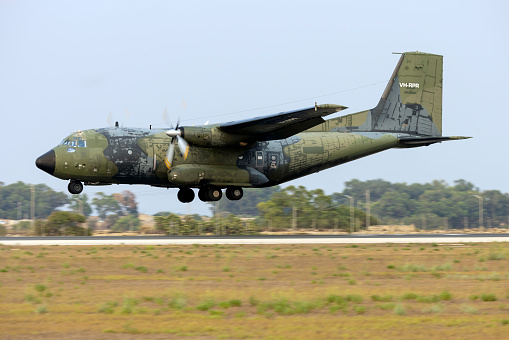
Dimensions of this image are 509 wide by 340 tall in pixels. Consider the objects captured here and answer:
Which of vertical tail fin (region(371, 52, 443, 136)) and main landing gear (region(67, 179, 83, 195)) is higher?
vertical tail fin (region(371, 52, 443, 136))

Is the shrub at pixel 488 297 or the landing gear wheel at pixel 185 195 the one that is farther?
the landing gear wheel at pixel 185 195

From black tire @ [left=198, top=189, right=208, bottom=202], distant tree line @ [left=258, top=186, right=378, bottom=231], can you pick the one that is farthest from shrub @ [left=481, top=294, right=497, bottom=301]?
distant tree line @ [left=258, top=186, right=378, bottom=231]

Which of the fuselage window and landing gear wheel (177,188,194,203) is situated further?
landing gear wheel (177,188,194,203)

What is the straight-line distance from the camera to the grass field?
12930 mm

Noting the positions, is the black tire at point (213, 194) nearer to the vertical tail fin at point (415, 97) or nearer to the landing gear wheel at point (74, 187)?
the landing gear wheel at point (74, 187)

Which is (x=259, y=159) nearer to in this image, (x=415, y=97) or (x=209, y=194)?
(x=209, y=194)

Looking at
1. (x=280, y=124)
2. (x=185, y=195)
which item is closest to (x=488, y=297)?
(x=280, y=124)

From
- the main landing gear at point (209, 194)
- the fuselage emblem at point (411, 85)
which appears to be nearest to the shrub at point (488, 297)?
the main landing gear at point (209, 194)

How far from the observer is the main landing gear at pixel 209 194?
118ft

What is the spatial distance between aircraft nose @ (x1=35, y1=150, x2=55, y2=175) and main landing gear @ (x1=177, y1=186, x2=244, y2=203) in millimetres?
7237

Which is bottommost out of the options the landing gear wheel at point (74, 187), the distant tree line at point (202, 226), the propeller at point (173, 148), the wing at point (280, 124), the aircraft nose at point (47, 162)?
the distant tree line at point (202, 226)

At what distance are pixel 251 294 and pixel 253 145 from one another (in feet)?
63.8

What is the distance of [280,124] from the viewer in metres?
33.8

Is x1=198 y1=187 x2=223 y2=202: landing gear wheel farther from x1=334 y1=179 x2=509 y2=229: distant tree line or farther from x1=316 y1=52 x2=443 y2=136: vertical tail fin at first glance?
x1=334 y1=179 x2=509 y2=229: distant tree line
